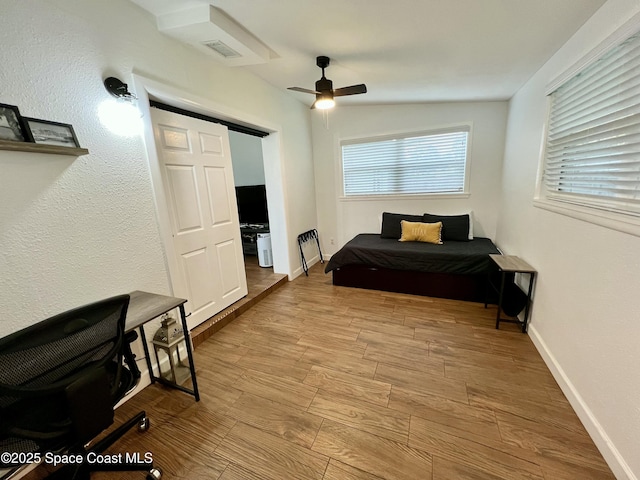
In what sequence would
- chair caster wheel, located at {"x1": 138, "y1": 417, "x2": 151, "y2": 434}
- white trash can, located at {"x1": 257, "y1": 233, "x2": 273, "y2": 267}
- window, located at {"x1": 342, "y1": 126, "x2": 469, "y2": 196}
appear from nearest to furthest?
1. chair caster wheel, located at {"x1": 138, "y1": 417, "x2": 151, "y2": 434}
2. window, located at {"x1": 342, "y1": 126, "x2": 469, "y2": 196}
3. white trash can, located at {"x1": 257, "y1": 233, "x2": 273, "y2": 267}

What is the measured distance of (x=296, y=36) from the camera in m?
1.98

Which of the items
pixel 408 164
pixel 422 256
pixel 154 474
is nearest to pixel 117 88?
pixel 154 474

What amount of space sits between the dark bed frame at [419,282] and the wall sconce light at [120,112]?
2.61 metres

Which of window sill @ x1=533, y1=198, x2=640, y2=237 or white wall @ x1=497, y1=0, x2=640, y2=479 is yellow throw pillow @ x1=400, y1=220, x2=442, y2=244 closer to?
white wall @ x1=497, y1=0, x2=640, y2=479

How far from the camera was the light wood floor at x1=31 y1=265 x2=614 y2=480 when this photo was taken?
1311 mm

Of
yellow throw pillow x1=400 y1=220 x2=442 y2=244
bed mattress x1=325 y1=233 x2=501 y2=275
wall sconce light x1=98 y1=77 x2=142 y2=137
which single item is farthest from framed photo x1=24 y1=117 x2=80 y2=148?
yellow throw pillow x1=400 y1=220 x2=442 y2=244

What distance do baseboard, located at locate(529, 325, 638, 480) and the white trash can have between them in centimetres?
341

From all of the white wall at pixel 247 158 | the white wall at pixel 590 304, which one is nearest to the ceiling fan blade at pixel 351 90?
the white wall at pixel 590 304

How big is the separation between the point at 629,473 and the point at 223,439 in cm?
197

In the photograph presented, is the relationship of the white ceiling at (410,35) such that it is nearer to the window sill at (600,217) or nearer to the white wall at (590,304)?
the white wall at (590,304)

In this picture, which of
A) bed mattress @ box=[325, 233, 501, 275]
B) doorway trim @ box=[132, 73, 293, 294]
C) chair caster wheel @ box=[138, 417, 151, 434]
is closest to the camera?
chair caster wheel @ box=[138, 417, 151, 434]

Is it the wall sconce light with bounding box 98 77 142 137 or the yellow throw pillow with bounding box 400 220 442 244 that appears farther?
the yellow throw pillow with bounding box 400 220 442 244

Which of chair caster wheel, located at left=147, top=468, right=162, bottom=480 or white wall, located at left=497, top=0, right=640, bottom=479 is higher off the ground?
white wall, located at left=497, top=0, right=640, bottom=479

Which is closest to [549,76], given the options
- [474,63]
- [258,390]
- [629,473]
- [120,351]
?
[474,63]
